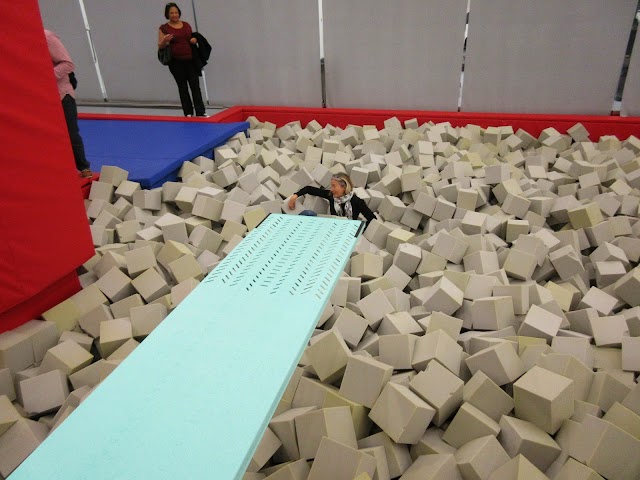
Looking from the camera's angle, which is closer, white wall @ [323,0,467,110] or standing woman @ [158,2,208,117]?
standing woman @ [158,2,208,117]

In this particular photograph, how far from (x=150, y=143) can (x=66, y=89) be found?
1008 mm

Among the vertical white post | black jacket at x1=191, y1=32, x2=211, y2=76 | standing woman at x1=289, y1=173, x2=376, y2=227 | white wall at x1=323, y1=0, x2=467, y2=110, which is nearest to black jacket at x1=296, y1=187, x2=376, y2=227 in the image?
standing woman at x1=289, y1=173, x2=376, y2=227

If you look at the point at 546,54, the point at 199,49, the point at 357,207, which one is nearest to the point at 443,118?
the point at 546,54

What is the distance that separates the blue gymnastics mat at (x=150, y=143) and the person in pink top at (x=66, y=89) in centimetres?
25

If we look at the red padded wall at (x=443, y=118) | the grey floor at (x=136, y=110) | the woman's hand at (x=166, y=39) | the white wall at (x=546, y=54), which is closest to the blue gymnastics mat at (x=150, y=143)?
the red padded wall at (x=443, y=118)

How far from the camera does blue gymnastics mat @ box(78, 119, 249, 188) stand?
3215 mm

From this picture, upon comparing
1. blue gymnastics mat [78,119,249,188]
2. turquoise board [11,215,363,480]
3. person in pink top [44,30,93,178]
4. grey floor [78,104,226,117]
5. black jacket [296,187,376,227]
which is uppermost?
person in pink top [44,30,93,178]

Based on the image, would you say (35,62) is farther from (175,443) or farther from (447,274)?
(447,274)

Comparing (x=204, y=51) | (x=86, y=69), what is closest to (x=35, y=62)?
(x=204, y=51)

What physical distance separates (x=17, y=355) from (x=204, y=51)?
345 centimetres

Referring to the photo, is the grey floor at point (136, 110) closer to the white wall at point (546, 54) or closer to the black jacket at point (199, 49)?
the black jacket at point (199, 49)

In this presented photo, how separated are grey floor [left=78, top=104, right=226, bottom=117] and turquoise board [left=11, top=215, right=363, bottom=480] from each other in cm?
446

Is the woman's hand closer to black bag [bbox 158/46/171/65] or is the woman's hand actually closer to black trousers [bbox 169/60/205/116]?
black bag [bbox 158/46/171/65]

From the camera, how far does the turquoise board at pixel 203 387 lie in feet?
2.64
